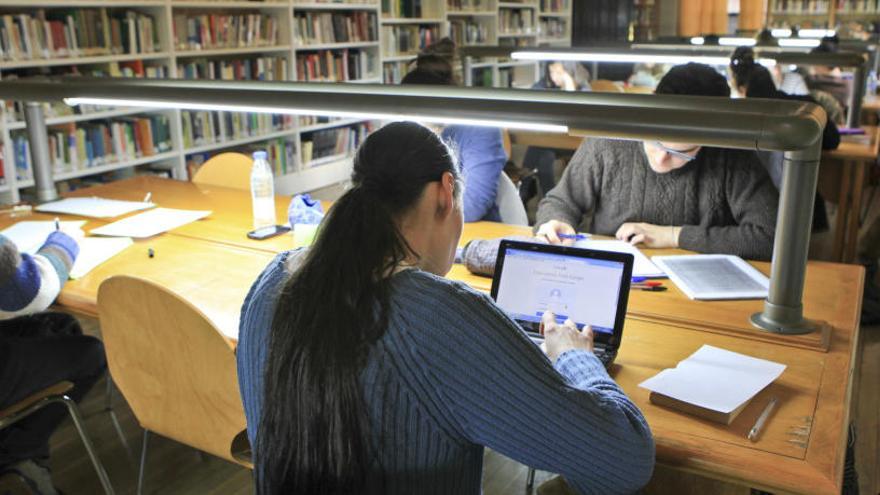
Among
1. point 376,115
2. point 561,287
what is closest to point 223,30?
point 376,115

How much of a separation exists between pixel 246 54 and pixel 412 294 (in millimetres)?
4540

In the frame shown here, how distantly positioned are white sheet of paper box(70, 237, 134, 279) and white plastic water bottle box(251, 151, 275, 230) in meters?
0.37

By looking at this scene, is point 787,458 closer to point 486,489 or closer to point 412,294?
point 412,294

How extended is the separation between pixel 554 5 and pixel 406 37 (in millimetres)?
2827

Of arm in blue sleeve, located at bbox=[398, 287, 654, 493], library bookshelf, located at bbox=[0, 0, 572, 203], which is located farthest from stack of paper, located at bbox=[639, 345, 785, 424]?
library bookshelf, located at bbox=[0, 0, 572, 203]

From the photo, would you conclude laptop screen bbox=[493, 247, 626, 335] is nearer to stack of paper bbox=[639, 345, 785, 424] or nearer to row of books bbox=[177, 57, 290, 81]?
stack of paper bbox=[639, 345, 785, 424]

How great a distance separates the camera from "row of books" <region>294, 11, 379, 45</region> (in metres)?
5.39

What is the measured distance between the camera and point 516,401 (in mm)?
928

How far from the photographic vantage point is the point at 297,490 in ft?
3.27

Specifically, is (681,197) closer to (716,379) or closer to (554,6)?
(716,379)

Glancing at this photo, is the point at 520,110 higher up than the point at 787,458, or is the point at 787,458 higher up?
the point at 520,110


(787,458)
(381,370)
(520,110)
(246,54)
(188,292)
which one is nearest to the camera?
(381,370)

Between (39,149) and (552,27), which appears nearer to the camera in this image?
(39,149)

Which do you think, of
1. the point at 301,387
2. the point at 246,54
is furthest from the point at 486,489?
the point at 246,54
